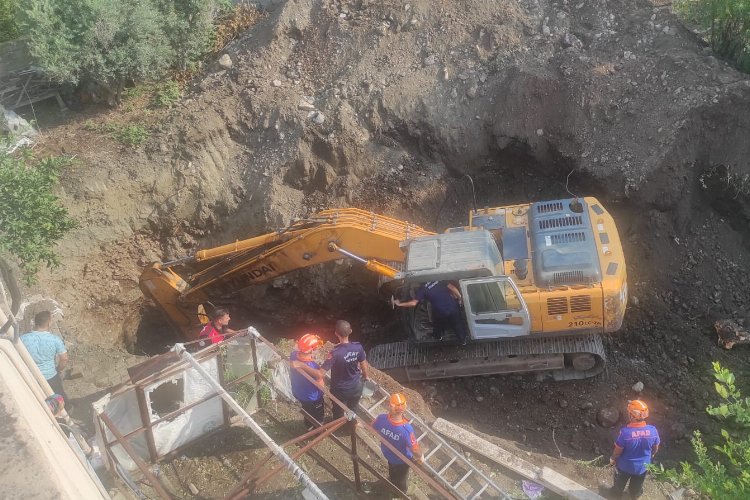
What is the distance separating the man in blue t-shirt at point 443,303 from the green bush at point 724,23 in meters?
7.10

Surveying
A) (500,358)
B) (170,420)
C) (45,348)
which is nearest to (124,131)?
(45,348)

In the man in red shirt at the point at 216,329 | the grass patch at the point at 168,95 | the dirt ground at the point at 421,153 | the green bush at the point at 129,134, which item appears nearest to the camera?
the man in red shirt at the point at 216,329

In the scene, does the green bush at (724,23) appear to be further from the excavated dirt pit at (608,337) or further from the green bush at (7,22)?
the green bush at (7,22)

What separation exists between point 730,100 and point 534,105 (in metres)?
3.19

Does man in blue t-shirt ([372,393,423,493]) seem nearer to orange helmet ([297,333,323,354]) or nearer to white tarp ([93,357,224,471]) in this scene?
orange helmet ([297,333,323,354])

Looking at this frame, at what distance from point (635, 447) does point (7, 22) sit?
15.5 m

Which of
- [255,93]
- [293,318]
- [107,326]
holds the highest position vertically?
[255,93]

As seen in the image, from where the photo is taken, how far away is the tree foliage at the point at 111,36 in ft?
37.3

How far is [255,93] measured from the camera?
12.1 metres

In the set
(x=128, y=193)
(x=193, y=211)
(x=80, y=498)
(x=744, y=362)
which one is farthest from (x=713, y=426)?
(x=128, y=193)

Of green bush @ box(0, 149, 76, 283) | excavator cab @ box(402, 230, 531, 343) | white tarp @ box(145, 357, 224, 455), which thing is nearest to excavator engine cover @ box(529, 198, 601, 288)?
excavator cab @ box(402, 230, 531, 343)

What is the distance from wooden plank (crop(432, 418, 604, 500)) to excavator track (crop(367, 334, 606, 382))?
1.44 meters

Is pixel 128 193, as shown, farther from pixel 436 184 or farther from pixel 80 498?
pixel 80 498

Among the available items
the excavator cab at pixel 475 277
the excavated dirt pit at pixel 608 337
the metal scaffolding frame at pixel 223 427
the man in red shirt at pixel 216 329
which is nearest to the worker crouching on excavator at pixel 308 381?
the metal scaffolding frame at pixel 223 427
